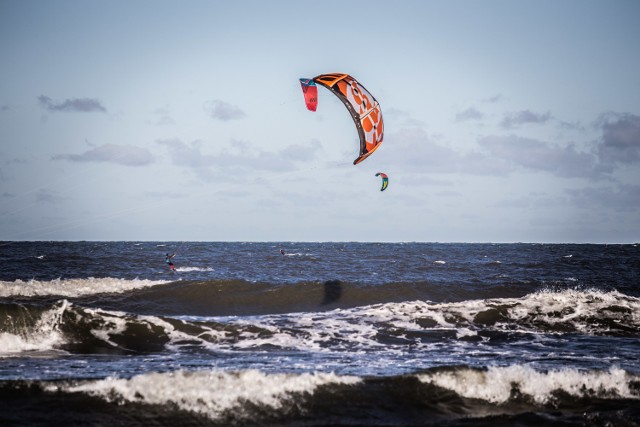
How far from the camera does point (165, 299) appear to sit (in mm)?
17562

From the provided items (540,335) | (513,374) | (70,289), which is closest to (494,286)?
(540,335)

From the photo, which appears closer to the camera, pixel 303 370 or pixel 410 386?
pixel 410 386

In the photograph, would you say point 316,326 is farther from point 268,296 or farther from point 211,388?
point 211,388

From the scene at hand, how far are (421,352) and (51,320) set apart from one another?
25.7 ft

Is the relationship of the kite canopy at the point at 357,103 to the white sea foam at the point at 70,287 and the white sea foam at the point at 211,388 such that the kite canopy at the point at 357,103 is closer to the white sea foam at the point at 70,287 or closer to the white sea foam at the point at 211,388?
the white sea foam at the point at 211,388

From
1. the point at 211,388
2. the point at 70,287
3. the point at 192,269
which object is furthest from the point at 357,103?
the point at 192,269

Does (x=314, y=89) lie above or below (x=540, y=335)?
above

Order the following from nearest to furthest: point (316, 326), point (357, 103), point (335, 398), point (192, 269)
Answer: point (335, 398)
point (357, 103)
point (316, 326)
point (192, 269)

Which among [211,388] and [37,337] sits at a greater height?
[211,388]

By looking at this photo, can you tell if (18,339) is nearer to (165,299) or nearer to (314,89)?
(165,299)

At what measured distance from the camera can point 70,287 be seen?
20.0 meters

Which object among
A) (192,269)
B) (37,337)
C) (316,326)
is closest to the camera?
(37,337)

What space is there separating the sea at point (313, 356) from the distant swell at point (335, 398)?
26mm

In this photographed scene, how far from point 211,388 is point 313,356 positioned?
2.91 meters
